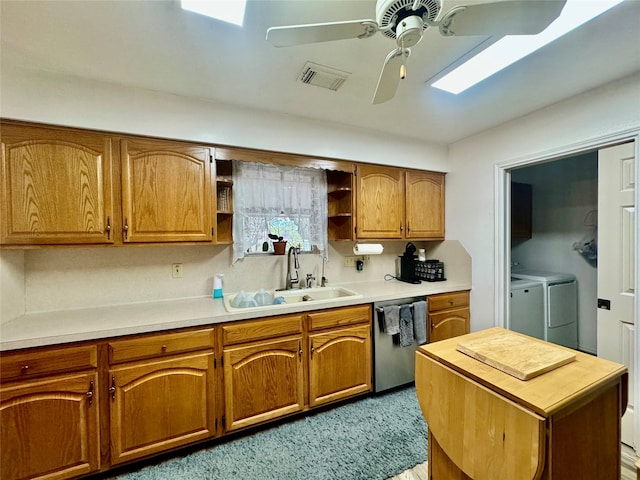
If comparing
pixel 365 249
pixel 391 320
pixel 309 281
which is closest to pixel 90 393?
pixel 309 281

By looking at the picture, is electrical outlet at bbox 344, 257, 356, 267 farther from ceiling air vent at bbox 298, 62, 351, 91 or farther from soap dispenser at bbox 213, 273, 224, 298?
ceiling air vent at bbox 298, 62, 351, 91

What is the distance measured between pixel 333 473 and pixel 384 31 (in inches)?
89.6

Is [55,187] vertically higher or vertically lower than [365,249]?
higher

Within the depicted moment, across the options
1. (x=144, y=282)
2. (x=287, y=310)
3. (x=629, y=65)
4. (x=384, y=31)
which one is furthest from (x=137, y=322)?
(x=629, y=65)

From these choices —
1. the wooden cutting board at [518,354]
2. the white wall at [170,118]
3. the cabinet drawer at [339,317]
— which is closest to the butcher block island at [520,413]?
the wooden cutting board at [518,354]

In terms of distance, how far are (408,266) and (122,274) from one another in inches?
105

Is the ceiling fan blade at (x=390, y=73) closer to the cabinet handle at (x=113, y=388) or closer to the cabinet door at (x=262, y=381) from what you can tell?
the cabinet door at (x=262, y=381)

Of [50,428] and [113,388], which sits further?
[113,388]

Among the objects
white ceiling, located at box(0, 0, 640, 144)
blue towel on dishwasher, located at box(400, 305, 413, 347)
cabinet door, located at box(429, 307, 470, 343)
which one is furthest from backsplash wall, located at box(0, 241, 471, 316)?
white ceiling, located at box(0, 0, 640, 144)

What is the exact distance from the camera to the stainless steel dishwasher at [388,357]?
235 centimetres

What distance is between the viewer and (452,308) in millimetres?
2725

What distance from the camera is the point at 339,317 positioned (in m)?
2.20

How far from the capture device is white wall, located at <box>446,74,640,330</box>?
71.8 inches

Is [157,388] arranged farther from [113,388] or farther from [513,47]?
[513,47]
